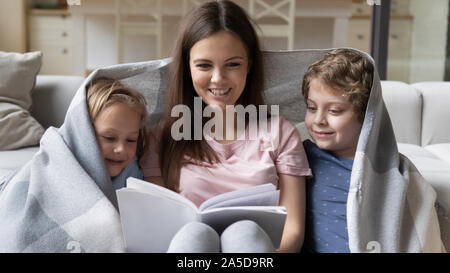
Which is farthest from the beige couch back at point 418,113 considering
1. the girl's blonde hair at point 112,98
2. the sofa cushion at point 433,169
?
the girl's blonde hair at point 112,98

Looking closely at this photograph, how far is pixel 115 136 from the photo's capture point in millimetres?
1061

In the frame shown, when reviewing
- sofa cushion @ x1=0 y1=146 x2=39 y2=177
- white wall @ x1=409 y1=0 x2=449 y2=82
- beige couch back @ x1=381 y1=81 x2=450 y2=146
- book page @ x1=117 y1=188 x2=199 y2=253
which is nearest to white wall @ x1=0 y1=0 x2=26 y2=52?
sofa cushion @ x1=0 y1=146 x2=39 y2=177

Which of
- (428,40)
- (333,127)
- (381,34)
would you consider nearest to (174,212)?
(333,127)

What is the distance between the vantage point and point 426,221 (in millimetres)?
1022

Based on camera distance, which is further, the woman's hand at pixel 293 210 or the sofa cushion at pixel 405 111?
the sofa cushion at pixel 405 111

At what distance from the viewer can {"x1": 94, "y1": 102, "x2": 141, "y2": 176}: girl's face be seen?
1.05m

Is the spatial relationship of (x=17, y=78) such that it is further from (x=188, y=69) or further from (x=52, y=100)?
(x=188, y=69)

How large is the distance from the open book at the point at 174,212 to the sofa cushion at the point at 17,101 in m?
1.04

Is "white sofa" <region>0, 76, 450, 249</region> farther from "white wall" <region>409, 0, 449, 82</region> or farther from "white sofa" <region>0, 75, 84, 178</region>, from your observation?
"white wall" <region>409, 0, 449, 82</region>

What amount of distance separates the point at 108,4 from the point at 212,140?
2725mm

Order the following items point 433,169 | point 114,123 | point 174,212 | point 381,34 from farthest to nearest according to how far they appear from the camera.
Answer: point 381,34 < point 433,169 < point 114,123 < point 174,212

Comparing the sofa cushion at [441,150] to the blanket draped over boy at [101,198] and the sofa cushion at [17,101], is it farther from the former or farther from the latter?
the sofa cushion at [17,101]

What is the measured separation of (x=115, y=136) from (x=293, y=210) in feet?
1.34

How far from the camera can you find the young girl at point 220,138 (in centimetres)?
109
